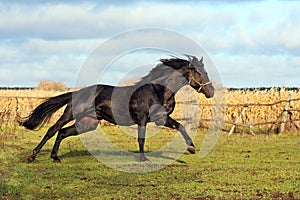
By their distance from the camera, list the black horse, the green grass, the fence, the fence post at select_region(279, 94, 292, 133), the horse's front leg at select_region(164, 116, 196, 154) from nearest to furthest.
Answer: the green grass < the black horse < the horse's front leg at select_region(164, 116, 196, 154) < the fence < the fence post at select_region(279, 94, 292, 133)

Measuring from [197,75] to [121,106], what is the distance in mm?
2067

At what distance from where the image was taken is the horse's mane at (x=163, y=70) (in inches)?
536

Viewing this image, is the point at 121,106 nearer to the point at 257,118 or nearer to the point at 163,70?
the point at 163,70

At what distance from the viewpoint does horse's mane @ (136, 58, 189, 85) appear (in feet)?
44.7

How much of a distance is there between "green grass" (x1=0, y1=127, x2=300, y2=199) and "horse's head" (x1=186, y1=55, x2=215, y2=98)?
1807mm

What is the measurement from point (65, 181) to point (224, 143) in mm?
9529

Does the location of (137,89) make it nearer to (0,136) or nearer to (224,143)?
(0,136)

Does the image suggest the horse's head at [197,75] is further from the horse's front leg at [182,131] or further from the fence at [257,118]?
the fence at [257,118]

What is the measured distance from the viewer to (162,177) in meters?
A: 10.8

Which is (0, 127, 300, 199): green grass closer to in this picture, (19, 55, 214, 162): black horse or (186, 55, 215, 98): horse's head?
(19, 55, 214, 162): black horse

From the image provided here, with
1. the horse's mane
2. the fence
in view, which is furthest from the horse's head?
the fence

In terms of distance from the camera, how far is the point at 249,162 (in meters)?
13.4

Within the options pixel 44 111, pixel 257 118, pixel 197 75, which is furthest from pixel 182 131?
pixel 257 118

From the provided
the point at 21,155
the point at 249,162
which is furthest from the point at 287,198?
the point at 21,155
